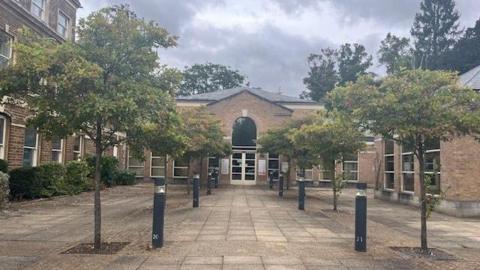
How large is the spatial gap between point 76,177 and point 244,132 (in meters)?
19.0

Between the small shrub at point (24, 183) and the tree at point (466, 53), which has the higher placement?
the tree at point (466, 53)

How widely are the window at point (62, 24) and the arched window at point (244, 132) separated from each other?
16.7 meters

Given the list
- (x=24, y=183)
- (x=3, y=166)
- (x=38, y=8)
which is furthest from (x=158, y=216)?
(x=38, y=8)

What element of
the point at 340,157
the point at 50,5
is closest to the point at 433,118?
the point at 340,157

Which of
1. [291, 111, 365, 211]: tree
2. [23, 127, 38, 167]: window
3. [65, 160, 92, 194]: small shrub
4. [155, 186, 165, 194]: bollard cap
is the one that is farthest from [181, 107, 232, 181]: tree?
[155, 186, 165, 194]: bollard cap

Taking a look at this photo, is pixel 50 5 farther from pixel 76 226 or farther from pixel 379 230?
pixel 379 230

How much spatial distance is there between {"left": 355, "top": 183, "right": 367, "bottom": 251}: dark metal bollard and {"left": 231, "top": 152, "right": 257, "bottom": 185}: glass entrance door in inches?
1150

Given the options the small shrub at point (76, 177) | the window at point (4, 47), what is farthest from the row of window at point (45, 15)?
the small shrub at point (76, 177)

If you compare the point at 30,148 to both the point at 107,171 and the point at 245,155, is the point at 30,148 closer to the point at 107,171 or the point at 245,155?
the point at 107,171

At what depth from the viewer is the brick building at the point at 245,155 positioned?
3894 cm

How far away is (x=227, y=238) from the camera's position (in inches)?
412

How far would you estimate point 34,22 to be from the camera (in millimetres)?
21547

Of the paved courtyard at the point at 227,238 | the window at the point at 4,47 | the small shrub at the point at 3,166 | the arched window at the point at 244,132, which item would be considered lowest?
the paved courtyard at the point at 227,238

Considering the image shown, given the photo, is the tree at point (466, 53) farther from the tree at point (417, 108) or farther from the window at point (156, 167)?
the tree at point (417, 108)
